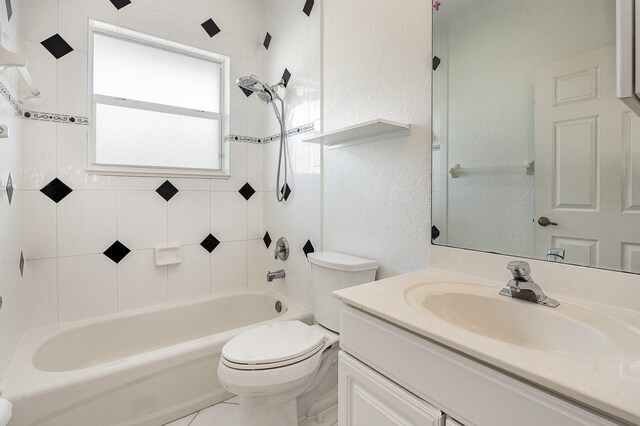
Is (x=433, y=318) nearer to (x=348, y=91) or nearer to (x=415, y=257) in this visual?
(x=415, y=257)

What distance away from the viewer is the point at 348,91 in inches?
61.1

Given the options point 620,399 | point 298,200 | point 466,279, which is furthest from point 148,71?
point 620,399

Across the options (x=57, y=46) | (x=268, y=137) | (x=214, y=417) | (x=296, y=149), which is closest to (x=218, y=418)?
(x=214, y=417)

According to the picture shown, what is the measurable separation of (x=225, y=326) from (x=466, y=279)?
170cm

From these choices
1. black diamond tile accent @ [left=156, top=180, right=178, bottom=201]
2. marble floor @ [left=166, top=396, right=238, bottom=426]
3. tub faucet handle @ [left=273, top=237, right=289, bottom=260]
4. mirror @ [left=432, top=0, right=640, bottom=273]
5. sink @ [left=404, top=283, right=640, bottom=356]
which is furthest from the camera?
tub faucet handle @ [left=273, top=237, right=289, bottom=260]

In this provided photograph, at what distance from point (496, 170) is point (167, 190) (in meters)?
1.88

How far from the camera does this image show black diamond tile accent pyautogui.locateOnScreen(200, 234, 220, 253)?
6.88 ft

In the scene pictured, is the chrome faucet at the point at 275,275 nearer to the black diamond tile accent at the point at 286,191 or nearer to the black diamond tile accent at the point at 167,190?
the black diamond tile accent at the point at 286,191

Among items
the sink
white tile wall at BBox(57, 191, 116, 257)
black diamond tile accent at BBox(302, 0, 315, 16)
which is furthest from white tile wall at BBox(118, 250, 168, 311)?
black diamond tile accent at BBox(302, 0, 315, 16)

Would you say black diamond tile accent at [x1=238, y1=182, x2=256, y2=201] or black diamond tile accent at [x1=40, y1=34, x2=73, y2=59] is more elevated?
black diamond tile accent at [x1=40, y1=34, x2=73, y2=59]

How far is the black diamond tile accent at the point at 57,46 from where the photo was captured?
1604 millimetres

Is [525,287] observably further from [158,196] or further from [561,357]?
[158,196]

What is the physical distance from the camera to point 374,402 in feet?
2.56

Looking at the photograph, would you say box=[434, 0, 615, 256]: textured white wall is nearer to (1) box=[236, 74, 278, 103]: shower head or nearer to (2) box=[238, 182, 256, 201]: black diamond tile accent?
(1) box=[236, 74, 278, 103]: shower head
